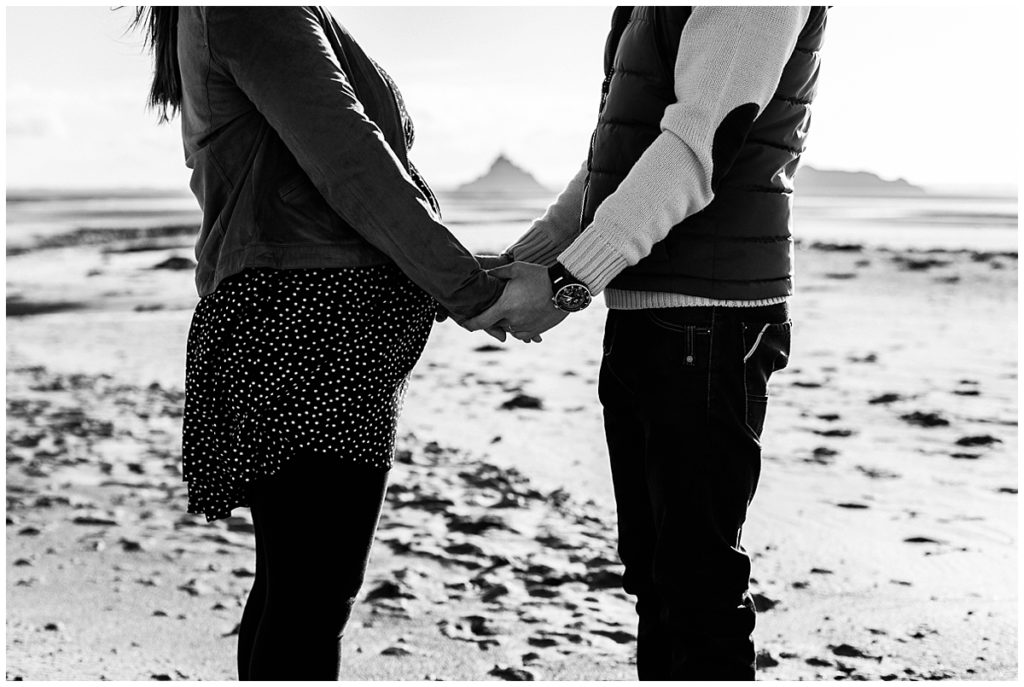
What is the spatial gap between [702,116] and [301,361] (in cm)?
80

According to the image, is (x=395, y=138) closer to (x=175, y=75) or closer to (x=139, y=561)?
(x=175, y=75)

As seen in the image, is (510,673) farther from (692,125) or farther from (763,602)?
(692,125)

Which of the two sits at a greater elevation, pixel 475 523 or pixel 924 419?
pixel 924 419

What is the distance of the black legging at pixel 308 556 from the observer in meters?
→ 1.79

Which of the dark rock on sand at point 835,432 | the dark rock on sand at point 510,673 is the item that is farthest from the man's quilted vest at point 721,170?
the dark rock on sand at point 835,432

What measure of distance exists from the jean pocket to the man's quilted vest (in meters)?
0.07

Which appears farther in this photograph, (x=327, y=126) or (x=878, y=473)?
(x=878, y=473)

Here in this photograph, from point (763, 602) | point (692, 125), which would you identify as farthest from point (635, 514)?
point (763, 602)

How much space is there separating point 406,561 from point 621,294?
1.78m

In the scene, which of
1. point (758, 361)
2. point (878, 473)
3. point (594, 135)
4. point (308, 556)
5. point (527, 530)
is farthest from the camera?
point (878, 473)

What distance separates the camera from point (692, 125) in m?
1.76

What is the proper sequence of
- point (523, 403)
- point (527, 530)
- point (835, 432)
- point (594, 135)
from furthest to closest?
point (523, 403)
point (835, 432)
point (527, 530)
point (594, 135)

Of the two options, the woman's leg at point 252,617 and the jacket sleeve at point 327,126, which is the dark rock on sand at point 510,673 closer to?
the woman's leg at point 252,617

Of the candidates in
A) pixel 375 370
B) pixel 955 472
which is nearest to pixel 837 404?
pixel 955 472
